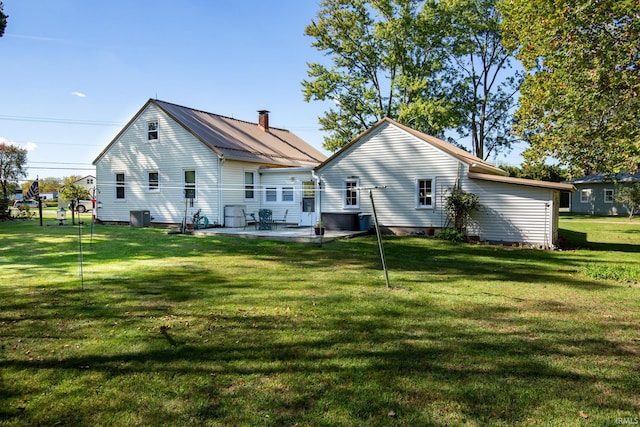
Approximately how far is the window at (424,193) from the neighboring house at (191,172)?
526cm

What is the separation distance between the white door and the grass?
1051cm

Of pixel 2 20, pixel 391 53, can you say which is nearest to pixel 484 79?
pixel 391 53

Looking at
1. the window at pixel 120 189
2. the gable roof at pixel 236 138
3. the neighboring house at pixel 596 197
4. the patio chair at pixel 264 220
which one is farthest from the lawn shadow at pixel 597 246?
the neighboring house at pixel 596 197

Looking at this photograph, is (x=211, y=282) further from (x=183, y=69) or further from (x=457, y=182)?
(x=183, y=69)

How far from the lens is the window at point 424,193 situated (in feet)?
54.8

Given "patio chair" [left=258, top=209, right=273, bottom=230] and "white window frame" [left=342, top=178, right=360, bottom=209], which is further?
"patio chair" [left=258, top=209, right=273, bottom=230]

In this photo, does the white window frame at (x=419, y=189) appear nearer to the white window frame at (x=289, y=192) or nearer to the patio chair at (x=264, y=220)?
the white window frame at (x=289, y=192)

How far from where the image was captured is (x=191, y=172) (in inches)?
832

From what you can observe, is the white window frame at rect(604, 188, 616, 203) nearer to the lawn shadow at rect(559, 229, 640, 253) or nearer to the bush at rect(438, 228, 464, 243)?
the lawn shadow at rect(559, 229, 640, 253)

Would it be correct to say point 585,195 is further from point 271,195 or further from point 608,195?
point 271,195

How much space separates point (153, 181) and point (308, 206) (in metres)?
8.57

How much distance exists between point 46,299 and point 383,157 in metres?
13.4

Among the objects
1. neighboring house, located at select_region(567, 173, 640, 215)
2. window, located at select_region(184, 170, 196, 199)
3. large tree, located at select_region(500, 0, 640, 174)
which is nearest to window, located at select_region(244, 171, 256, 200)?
window, located at select_region(184, 170, 196, 199)

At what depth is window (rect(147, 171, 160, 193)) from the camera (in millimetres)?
21984
